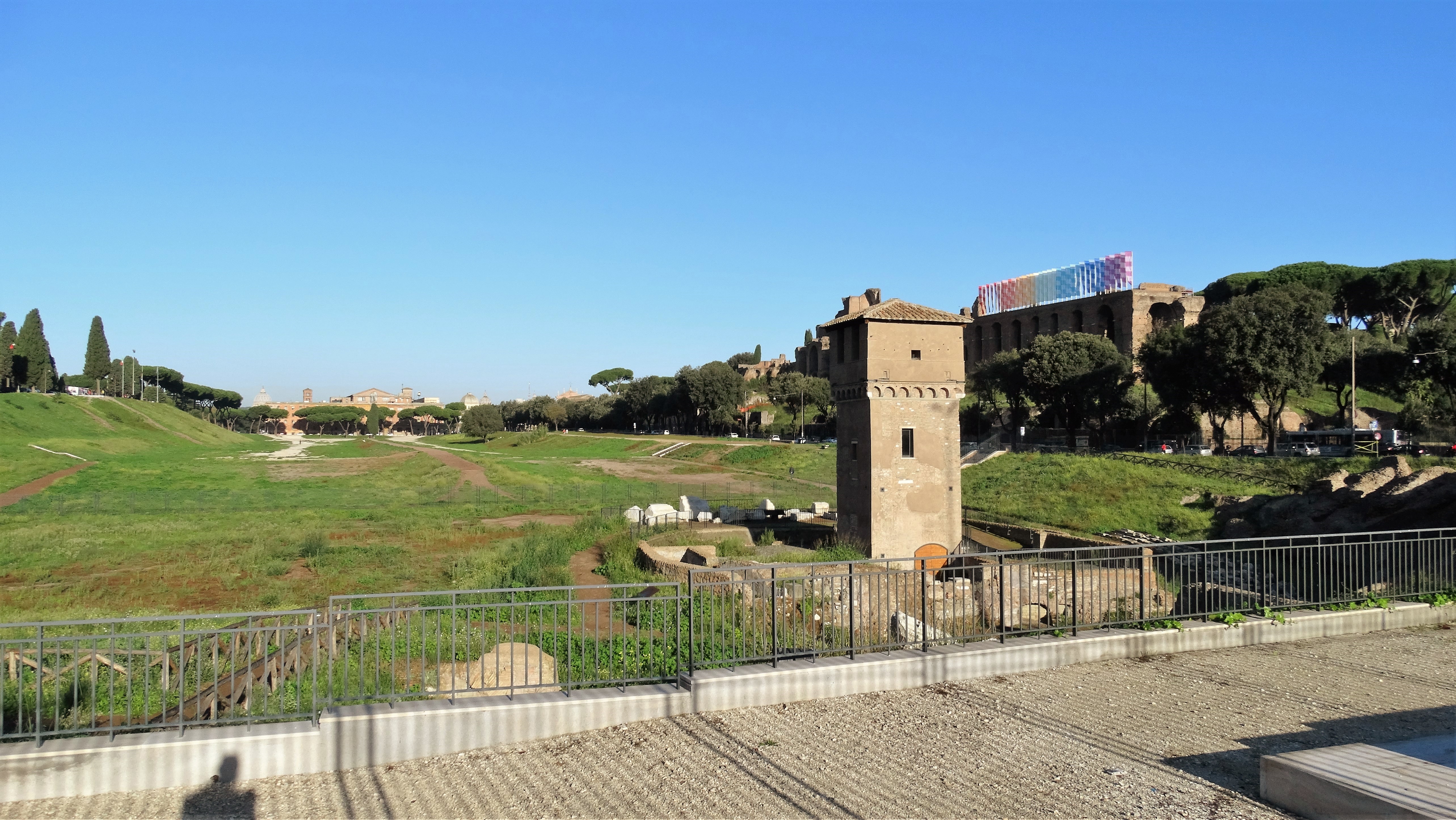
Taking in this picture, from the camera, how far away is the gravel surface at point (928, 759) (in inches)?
241

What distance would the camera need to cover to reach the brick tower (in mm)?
25875

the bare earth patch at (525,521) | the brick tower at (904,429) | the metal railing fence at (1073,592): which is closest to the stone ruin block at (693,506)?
the bare earth patch at (525,521)

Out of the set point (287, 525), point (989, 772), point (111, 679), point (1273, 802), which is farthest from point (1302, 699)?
point (287, 525)

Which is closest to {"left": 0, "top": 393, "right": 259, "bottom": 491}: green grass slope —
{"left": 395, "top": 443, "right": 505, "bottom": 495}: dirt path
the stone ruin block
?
{"left": 395, "top": 443, "right": 505, "bottom": 495}: dirt path

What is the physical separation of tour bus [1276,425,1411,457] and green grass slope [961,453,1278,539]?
334 inches

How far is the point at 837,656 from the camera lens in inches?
368

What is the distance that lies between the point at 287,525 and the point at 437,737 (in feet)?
100.0

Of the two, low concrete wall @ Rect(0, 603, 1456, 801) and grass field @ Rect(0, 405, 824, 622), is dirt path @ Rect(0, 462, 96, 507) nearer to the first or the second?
grass field @ Rect(0, 405, 824, 622)

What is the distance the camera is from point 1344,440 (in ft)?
170

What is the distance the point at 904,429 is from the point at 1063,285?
67.9m

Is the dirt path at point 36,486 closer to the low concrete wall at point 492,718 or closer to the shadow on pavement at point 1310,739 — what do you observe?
the low concrete wall at point 492,718

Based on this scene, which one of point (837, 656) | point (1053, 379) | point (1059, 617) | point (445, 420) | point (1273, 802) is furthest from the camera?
point (445, 420)

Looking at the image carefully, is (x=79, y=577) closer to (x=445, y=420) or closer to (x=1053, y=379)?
(x=1053, y=379)

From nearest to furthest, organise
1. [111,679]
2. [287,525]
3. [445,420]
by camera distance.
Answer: [111,679], [287,525], [445,420]
